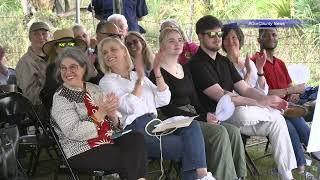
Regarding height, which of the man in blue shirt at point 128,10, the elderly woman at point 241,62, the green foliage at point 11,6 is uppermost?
the green foliage at point 11,6

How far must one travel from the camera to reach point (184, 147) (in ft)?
12.9

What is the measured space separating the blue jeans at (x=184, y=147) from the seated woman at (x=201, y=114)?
176 millimetres

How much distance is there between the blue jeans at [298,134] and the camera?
471 centimetres

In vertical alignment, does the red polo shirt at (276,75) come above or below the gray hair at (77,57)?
below

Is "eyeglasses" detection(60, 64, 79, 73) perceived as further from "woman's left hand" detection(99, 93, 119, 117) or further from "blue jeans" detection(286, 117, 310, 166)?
"blue jeans" detection(286, 117, 310, 166)

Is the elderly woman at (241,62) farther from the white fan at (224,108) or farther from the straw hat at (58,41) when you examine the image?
the straw hat at (58,41)

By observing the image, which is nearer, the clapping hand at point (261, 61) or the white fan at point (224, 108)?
the white fan at point (224, 108)

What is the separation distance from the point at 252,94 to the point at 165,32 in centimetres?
102

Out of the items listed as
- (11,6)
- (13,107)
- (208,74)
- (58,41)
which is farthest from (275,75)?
(11,6)

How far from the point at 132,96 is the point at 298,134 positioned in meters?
1.74

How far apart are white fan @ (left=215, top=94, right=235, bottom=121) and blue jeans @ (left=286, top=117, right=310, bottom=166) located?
0.70 m

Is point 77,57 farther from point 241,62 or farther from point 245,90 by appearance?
point 241,62

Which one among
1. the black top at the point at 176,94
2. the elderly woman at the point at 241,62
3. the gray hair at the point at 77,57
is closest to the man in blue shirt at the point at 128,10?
the elderly woman at the point at 241,62

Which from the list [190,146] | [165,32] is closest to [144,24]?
[165,32]
